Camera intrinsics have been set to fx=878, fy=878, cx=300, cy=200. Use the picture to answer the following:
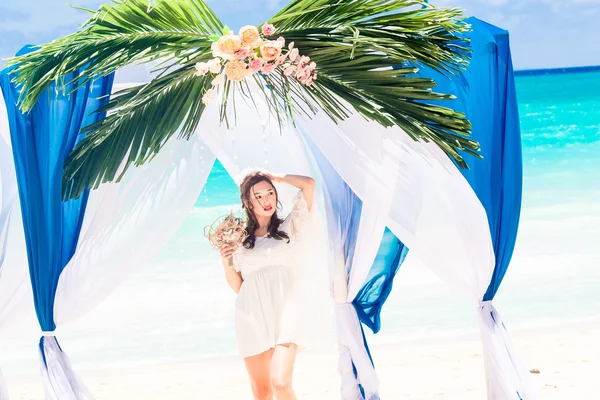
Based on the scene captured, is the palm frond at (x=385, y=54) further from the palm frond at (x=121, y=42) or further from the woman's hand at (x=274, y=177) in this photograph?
the woman's hand at (x=274, y=177)

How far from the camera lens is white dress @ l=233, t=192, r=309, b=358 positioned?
441cm

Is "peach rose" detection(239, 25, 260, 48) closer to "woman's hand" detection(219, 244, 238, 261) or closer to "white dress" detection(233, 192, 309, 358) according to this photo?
"white dress" detection(233, 192, 309, 358)

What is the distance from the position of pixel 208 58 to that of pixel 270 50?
14.3 inches

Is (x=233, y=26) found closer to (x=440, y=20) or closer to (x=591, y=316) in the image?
(x=591, y=316)

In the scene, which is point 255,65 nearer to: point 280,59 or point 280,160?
point 280,59

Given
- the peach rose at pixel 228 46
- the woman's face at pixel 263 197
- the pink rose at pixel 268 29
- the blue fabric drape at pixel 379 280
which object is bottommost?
the blue fabric drape at pixel 379 280

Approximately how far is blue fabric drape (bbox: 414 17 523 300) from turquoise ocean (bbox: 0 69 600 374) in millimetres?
4083

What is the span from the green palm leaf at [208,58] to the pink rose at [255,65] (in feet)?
0.40

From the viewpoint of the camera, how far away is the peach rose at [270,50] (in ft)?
12.3

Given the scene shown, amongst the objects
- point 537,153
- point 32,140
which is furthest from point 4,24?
Result: point 32,140

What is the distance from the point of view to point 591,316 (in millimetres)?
8922

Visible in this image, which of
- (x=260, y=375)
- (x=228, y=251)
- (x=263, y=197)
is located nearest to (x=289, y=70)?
(x=263, y=197)

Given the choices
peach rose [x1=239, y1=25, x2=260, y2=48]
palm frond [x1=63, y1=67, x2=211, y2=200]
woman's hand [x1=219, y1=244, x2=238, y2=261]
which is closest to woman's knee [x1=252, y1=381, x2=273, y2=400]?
woman's hand [x1=219, y1=244, x2=238, y2=261]

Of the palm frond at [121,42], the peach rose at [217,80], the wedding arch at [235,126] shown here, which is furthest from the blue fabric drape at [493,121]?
the palm frond at [121,42]
